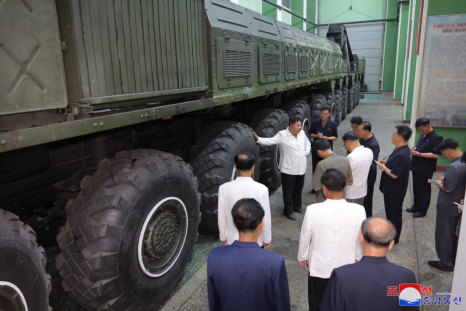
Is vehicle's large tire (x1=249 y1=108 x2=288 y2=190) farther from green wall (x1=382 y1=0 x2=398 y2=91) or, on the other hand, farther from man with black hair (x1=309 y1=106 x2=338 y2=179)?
green wall (x1=382 y1=0 x2=398 y2=91)

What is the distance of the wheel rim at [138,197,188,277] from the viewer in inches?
116

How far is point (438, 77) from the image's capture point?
6.89m

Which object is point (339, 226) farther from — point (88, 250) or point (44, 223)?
point (44, 223)

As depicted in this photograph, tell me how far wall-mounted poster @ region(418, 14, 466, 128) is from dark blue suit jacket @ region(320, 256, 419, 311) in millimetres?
6150

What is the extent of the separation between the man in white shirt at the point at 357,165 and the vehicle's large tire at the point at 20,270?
10.7ft

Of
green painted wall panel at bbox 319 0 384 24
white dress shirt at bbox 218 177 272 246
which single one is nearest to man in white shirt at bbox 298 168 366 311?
white dress shirt at bbox 218 177 272 246

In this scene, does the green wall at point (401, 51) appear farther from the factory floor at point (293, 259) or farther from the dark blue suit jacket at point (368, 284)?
the dark blue suit jacket at point (368, 284)

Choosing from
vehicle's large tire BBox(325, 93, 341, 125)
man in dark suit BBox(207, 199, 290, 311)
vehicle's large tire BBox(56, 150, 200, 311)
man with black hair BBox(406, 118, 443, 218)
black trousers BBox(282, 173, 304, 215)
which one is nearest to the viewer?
man in dark suit BBox(207, 199, 290, 311)

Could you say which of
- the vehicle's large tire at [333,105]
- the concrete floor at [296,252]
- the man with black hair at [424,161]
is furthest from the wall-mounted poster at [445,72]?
the vehicle's large tire at [333,105]

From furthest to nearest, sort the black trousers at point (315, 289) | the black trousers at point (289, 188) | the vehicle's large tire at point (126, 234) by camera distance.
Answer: the black trousers at point (289, 188), the black trousers at point (315, 289), the vehicle's large tire at point (126, 234)

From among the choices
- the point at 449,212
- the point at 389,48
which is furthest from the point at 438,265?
the point at 389,48

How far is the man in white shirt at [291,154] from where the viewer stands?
16.6 ft

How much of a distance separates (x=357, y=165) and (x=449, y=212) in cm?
104

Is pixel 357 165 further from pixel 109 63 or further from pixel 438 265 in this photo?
pixel 109 63
